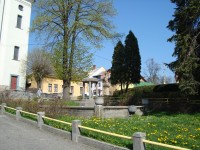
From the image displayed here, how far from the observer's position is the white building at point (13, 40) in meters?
35.0

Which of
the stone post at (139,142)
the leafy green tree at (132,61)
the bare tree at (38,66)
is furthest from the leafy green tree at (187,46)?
the bare tree at (38,66)

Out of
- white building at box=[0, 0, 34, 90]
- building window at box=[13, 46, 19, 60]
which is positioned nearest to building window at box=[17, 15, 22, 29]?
white building at box=[0, 0, 34, 90]

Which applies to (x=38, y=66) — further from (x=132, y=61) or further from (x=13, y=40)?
(x=132, y=61)

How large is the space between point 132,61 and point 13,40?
57.1 ft

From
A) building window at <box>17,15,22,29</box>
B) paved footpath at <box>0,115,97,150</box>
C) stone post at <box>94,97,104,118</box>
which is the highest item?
building window at <box>17,15,22,29</box>

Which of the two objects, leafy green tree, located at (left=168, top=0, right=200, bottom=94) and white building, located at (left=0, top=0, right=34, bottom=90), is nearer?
leafy green tree, located at (left=168, top=0, right=200, bottom=94)

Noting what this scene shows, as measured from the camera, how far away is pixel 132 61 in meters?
42.7

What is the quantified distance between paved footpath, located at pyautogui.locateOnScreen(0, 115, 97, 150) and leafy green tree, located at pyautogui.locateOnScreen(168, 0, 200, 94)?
11094mm

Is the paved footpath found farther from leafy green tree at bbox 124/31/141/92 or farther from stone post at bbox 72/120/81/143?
leafy green tree at bbox 124/31/141/92

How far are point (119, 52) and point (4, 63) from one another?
17722 millimetres

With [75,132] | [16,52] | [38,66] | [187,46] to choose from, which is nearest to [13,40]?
[16,52]

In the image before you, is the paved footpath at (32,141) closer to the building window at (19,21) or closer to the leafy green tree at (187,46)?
the leafy green tree at (187,46)

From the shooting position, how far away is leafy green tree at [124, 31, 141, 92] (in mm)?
42281

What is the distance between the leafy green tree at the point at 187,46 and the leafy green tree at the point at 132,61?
19.3 meters
